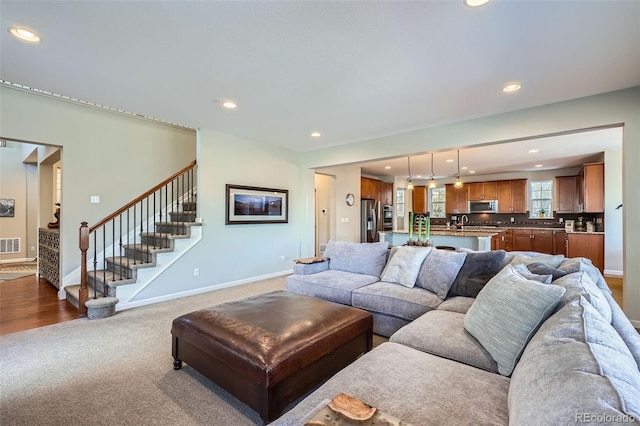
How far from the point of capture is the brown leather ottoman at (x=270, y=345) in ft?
5.31

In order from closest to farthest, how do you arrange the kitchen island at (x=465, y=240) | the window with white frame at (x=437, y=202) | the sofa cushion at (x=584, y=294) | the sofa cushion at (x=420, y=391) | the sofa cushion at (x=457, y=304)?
the sofa cushion at (x=420, y=391)
the sofa cushion at (x=584, y=294)
the sofa cushion at (x=457, y=304)
the kitchen island at (x=465, y=240)
the window with white frame at (x=437, y=202)

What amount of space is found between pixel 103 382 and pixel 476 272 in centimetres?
321

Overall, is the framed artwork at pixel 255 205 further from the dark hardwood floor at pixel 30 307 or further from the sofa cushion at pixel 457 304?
the sofa cushion at pixel 457 304

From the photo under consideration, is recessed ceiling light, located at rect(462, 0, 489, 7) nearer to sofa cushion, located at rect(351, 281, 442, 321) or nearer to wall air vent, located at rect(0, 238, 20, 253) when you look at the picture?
sofa cushion, located at rect(351, 281, 442, 321)

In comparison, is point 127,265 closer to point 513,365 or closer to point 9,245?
point 513,365

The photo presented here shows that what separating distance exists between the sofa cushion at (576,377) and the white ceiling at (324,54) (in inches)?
75.6

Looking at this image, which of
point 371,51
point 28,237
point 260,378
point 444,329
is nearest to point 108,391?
point 260,378

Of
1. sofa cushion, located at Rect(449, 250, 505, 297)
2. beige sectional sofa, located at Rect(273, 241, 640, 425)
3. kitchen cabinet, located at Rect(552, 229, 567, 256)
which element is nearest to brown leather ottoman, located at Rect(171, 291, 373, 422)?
beige sectional sofa, located at Rect(273, 241, 640, 425)

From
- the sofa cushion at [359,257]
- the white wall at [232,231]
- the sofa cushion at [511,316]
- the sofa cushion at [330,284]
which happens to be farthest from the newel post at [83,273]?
the sofa cushion at [511,316]

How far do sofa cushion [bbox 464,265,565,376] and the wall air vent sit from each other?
10.2 meters

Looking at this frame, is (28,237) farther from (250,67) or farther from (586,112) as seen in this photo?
(586,112)

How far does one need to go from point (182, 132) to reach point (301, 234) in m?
3.07

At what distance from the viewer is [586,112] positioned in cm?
320

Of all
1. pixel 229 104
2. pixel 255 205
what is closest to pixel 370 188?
pixel 255 205
